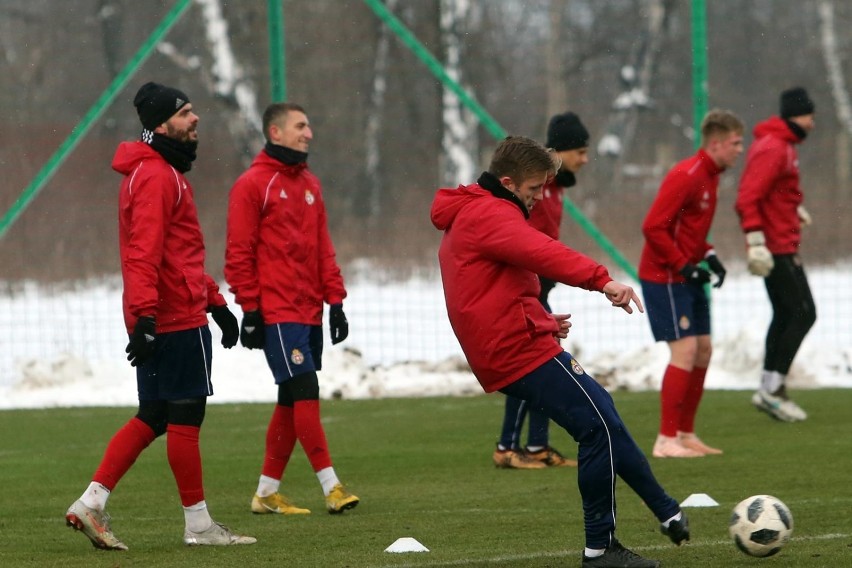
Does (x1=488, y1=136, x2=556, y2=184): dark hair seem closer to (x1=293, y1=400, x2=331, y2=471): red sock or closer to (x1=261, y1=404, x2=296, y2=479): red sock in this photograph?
(x1=293, y1=400, x2=331, y2=471): red sock

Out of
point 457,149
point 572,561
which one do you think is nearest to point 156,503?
point 572,561

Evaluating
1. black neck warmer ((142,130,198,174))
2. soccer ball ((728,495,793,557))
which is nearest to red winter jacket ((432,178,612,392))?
soccer ball ((728,495,793,557))

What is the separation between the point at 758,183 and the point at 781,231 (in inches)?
14.8

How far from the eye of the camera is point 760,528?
19.8 ft

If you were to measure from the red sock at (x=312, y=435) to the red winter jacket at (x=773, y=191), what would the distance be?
4.07 metres

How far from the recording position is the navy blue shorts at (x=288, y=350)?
7895 millimetres

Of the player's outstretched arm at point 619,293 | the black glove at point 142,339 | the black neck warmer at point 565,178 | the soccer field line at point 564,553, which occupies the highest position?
the black neck warmer at point 565,178

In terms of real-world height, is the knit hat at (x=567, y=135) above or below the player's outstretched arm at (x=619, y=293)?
above

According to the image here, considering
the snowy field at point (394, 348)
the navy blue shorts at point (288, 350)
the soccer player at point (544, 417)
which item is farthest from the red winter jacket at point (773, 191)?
the navy blue shorts at point (288, 350)

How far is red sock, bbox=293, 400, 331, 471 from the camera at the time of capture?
7840 millimetres

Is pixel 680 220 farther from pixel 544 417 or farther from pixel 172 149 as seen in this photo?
pixel 172 149

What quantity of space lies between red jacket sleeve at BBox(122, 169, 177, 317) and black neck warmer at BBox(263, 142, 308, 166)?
4.11 feet

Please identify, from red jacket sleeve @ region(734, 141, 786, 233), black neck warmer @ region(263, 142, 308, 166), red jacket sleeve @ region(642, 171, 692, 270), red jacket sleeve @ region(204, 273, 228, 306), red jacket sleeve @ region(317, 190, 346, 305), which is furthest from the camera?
red jacket sleeve @ region(734, 141, 786, 233)

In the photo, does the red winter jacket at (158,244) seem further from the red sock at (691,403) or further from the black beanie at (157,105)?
the red sock at (691,403)
